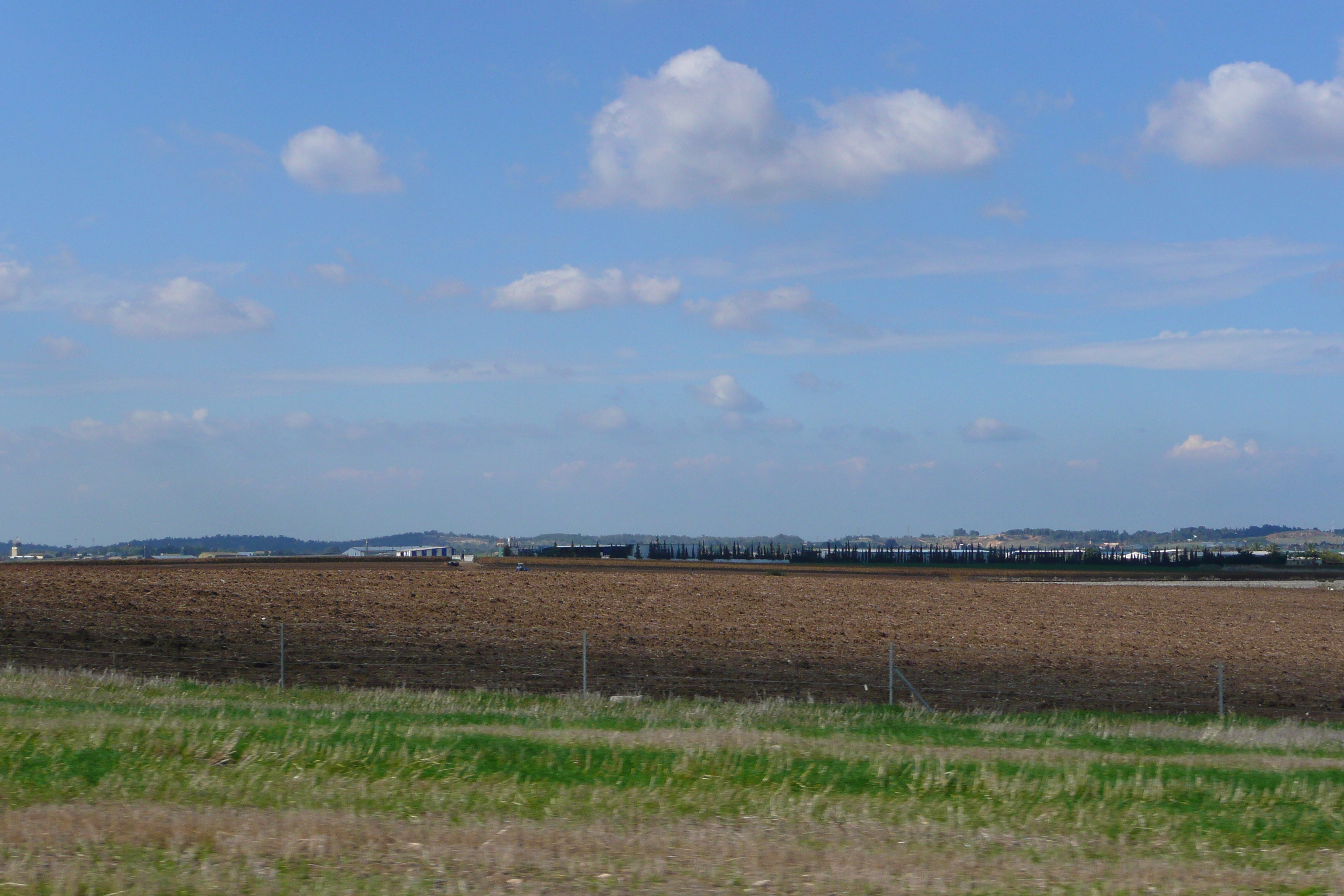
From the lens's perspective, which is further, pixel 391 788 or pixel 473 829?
pixel 391 788

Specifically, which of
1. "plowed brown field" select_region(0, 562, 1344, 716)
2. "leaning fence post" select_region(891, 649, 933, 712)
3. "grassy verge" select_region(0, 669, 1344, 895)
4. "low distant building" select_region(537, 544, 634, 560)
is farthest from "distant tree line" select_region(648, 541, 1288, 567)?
"grassy verge" select_region(0, 669, 1344, 895)

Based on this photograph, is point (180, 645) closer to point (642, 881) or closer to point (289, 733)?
point (289, 733)

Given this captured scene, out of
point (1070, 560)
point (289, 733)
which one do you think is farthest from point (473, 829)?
point (1070, 560)

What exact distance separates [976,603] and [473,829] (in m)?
57.3

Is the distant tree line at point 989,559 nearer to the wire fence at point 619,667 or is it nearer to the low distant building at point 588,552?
the low distant building at point 588,552

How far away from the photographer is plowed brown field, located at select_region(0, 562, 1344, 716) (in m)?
31.4

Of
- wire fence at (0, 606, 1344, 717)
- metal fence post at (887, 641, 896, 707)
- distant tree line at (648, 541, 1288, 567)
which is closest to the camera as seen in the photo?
metal fence post at (887, 641, 896, 707)

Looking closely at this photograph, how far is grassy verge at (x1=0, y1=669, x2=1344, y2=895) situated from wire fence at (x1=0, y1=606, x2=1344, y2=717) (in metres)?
10.5

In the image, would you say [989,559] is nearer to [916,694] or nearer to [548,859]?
[916,694]

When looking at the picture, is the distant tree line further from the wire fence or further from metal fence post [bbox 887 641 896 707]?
metal fence post [bbox 887 641 896 707]

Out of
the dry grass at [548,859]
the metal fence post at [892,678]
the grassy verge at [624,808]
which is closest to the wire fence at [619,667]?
the metal fence post at [892,678]

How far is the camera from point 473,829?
32.7 ft

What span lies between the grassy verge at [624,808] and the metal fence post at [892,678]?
280 inches

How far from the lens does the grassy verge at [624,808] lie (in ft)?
28.6
